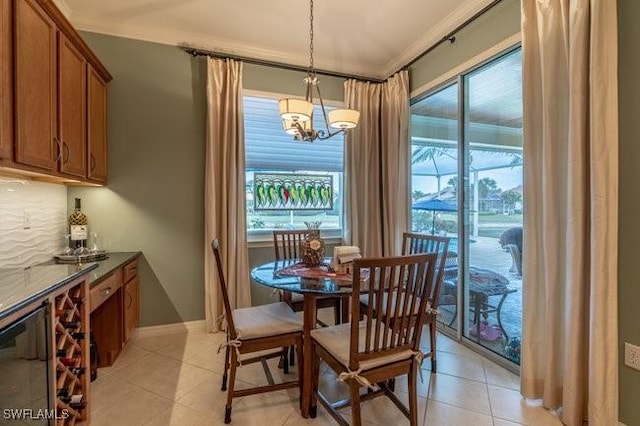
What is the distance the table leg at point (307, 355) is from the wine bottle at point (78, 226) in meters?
2.09

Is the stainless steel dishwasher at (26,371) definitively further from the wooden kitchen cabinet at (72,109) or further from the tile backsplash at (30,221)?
the wooden kitchen cabinet at (72,109)

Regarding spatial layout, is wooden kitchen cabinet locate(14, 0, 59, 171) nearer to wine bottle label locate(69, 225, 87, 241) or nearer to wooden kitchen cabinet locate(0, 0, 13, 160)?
wooden kitchen cabinet locate(0, 0, 13, 160)

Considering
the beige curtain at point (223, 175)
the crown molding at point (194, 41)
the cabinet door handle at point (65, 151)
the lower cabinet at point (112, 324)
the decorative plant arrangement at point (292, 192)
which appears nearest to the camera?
the cabinet door handle at point (65, 151)

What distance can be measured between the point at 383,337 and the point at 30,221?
8.42 feet

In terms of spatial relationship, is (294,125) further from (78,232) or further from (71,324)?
(78,232)

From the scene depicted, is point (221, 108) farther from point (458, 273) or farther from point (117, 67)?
point (458, 273)

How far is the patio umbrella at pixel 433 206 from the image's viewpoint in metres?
3.18

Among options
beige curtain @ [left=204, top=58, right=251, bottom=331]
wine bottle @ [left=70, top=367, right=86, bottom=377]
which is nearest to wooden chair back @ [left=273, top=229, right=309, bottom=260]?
beige curtain @ [left=204, top=58, right=251, bottom=331]

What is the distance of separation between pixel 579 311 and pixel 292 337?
5.35 ft

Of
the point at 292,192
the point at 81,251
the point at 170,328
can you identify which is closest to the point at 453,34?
the point at 292,192

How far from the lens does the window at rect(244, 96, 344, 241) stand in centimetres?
361

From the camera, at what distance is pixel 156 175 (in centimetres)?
317

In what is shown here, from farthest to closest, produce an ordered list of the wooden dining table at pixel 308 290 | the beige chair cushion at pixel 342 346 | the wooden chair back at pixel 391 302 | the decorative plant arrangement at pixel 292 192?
1. the decorative plant arrangement at pixel 292 192
2. the wooden dining table at pixel 308 290
3. the beige chair cushion at pixel 342 346
4. the wooden chair back at pixel 391 302

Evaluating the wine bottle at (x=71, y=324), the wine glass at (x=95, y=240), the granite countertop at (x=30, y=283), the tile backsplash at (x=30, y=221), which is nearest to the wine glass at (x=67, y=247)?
the tile backsplash at (x=30, y=221)
